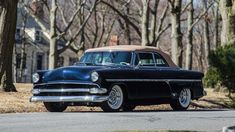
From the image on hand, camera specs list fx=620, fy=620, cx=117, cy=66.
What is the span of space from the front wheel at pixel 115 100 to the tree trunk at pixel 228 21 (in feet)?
41.2

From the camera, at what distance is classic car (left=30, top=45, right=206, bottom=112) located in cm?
1563

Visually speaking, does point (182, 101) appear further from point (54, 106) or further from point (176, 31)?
point (176, 31)

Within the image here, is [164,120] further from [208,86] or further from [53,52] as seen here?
[53,52]

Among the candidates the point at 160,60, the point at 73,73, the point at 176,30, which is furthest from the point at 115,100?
the point at 176,30

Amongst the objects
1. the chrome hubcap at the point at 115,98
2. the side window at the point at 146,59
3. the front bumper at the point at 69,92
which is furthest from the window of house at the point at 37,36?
the chrome hubcap at the point at 115,98

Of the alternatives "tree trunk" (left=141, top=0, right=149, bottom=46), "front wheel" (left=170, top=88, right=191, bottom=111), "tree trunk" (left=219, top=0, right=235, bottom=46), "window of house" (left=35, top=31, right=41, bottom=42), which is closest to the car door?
"front wheel" (left=170, top=88, right=191, bottom=111)

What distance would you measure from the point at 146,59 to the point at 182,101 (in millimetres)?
2056

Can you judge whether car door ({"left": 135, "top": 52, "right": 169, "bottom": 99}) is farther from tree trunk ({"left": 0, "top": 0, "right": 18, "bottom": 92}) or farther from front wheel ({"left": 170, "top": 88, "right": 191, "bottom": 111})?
tree trunk ({"left": 0, "top": 0, "right": 18, "bottom": 92})

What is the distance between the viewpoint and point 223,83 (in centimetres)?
2567

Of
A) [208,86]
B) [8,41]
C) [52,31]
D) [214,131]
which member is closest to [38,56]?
[52,31]

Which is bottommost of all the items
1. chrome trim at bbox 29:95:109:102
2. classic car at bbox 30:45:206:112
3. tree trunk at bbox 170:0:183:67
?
chrome trim at bbox 29:95:109:102

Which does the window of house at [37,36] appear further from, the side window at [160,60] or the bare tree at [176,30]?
the side window at [160,60]

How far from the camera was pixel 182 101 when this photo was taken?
1850cm

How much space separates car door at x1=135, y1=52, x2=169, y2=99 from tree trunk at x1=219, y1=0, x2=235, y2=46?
11041 mm
